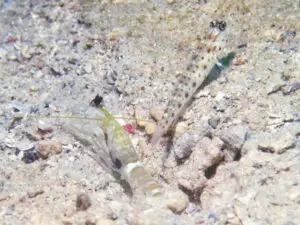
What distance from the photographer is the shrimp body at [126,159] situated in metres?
2.43

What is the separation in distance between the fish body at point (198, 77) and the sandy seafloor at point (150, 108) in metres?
0.09

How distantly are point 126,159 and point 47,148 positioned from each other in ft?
2.75

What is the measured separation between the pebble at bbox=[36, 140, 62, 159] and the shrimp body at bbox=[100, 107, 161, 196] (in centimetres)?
53

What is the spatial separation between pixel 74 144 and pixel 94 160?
31 cm

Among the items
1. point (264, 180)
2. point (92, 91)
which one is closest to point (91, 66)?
point (92, 91)

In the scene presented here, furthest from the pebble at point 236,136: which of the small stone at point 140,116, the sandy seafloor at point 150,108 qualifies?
the small stone at point 140,116

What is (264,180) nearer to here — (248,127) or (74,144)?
(248,127)

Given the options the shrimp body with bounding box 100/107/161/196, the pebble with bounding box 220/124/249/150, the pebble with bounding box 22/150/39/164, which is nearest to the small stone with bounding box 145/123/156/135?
the shrimp body with bounding box 100/107/161/196

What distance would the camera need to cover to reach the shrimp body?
2428mm

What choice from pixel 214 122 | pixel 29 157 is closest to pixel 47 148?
pixel 29 157

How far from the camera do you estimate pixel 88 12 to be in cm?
445

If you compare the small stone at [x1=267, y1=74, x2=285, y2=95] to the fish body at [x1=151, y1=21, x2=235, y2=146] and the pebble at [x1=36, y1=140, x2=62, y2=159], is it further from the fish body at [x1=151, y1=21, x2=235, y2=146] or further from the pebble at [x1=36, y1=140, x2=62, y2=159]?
the pebble at [x1=36, y1=140, x2=62, y2=159]

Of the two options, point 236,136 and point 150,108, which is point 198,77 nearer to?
point 150,108

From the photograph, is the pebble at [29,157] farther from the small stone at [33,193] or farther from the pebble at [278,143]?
the pebble at [278,143]
